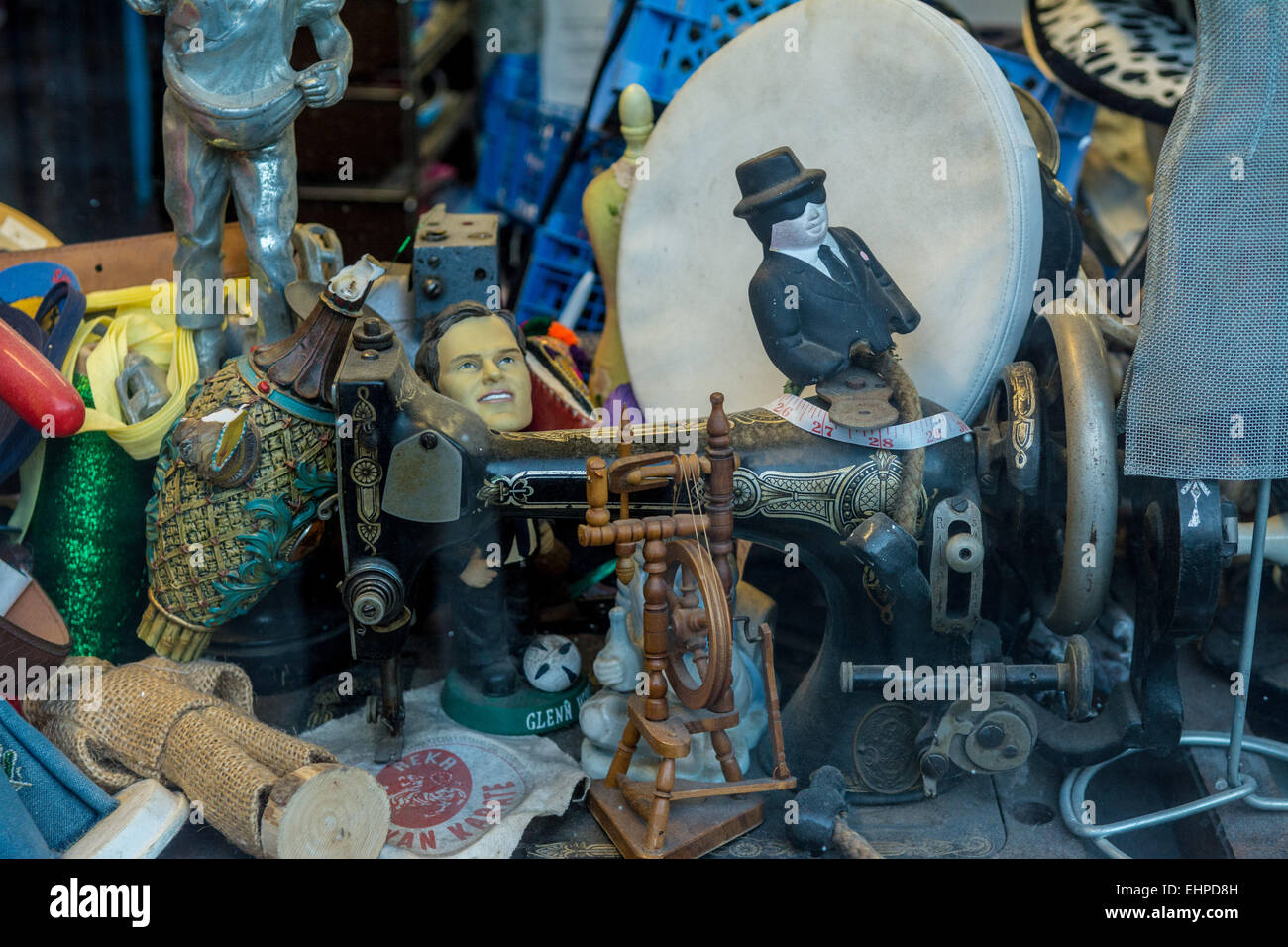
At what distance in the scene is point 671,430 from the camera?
81.7 inches

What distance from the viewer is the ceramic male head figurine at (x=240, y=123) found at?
2.34 meters

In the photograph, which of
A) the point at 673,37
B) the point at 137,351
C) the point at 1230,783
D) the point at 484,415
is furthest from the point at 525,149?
the point at 1230,783

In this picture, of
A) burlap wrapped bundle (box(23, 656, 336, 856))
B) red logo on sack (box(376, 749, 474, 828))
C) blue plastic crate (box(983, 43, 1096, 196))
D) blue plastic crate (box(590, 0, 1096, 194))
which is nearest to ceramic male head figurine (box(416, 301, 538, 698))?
red logo on sack (box(376, 749, 474, 828))

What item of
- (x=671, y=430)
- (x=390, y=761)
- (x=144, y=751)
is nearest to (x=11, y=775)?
(x=144, y=751)

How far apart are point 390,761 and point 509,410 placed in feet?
1.96

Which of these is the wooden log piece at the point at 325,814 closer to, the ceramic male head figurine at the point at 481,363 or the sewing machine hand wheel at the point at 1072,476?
the ceramic male head figurine at the point at 481,363

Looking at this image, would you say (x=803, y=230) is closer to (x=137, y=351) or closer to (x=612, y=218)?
(x=612, y=218)

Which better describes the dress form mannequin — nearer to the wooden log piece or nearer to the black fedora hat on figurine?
the black fedora hat on figurine

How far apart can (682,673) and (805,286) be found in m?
0.64

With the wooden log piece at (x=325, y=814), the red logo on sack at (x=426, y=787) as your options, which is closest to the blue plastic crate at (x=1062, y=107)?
the red logo on sack at (x=426, y=787)

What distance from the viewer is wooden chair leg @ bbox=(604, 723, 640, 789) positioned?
2.06m

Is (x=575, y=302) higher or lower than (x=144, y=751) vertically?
higher

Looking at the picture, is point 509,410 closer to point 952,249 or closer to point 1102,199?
point 952,249
